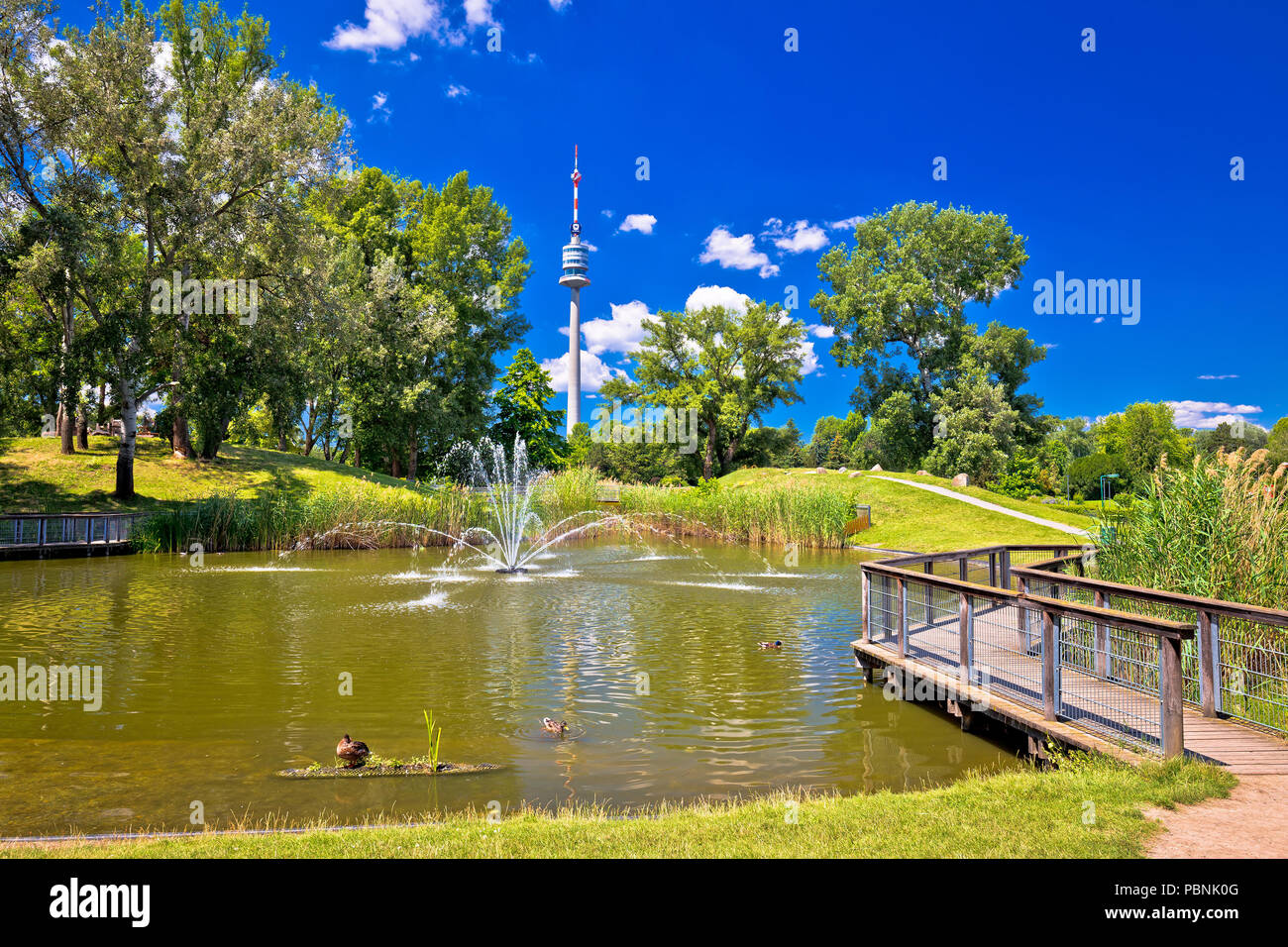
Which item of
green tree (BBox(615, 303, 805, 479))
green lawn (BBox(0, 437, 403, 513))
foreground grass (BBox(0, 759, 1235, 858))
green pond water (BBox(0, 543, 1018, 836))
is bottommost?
green pond water (BBox(0, 543, 1018, 836))

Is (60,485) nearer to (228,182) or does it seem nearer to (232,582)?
(228,182)

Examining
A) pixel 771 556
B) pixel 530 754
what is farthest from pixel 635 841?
pixel 771 556

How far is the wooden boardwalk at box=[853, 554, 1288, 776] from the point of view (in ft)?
20.6

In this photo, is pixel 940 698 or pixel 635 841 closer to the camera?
pixel 635 841

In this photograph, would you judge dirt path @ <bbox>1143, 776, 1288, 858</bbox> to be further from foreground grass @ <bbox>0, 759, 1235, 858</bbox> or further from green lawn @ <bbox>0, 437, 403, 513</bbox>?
green lawn @ <bbox>0, 437, 403, 513</bbox>

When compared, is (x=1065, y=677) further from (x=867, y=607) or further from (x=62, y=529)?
(x=62, y=529)

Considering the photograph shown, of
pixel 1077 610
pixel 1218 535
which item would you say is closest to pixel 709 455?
pixel 1218 535

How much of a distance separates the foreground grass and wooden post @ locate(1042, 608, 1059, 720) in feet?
4.53

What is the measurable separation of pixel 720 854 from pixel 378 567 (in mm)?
21731

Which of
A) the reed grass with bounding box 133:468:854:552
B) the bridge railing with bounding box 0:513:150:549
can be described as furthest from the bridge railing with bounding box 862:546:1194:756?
the bridge railing with bounding box 0:513:150:549

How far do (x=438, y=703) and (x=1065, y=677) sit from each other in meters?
7.48

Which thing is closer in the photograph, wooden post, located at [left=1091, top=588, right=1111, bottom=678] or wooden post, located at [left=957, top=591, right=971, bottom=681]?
wooden post, located at [left=1091, top=588, right=1111, bottom=678]

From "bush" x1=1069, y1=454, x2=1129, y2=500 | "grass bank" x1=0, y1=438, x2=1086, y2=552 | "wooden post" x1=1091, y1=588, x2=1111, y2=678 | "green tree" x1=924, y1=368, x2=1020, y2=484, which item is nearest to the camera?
"wooden post" x1=1091, y1=588, x2=1111, y2=678
